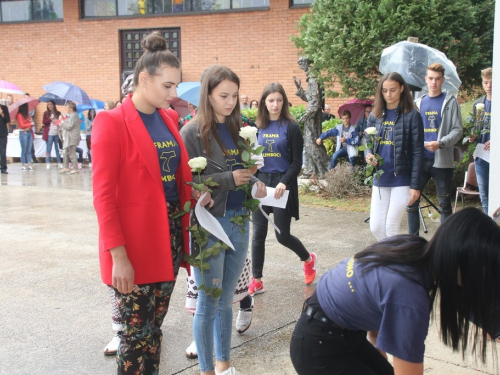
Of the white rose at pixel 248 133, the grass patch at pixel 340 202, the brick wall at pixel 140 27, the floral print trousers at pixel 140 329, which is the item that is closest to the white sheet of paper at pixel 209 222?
the floral print trousers at pixel 140 329

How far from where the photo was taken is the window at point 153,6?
1780 cm

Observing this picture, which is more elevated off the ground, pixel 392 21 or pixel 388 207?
pixel 392 21

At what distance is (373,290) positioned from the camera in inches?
85.5

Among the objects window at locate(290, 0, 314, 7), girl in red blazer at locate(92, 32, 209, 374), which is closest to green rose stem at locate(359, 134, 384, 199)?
girl in red blazer at locate(92, 32, 209, 374)

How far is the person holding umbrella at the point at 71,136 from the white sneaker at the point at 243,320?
12.6m

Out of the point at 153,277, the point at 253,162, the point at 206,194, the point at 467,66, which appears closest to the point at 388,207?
the point at 253,162

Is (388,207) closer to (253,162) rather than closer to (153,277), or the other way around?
(253,162)

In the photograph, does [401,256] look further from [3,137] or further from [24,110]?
[24,110]

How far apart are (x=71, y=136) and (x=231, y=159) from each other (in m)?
13.5

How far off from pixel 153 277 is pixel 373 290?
1.12 m

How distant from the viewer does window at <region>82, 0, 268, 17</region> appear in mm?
17797

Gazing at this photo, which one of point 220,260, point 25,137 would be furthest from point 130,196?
point 25,137

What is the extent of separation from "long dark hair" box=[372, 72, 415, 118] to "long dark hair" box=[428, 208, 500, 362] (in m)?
3.38

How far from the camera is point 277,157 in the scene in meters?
5.00
